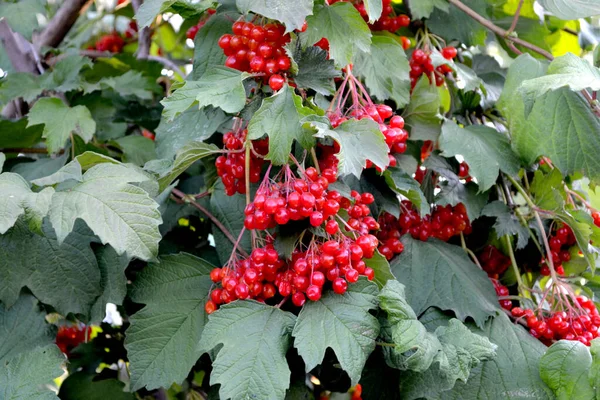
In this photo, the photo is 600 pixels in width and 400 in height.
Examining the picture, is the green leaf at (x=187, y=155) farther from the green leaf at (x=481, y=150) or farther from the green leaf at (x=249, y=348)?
the green leaf at (x=481, y=150)

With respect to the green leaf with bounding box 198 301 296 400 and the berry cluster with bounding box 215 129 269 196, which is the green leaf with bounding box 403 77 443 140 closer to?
the berry cluster with bounding box 215 129 269 196

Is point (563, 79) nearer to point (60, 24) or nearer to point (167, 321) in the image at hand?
point (167, 321)

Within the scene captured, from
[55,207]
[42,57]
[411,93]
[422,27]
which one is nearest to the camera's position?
[55,207]

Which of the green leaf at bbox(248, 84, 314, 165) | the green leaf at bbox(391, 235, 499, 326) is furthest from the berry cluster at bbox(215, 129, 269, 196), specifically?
the green leaf at bbox(391, 235, 499, 326)

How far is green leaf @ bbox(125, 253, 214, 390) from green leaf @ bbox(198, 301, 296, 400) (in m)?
0.10

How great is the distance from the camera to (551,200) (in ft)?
4.28

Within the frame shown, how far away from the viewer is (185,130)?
50.7 inches

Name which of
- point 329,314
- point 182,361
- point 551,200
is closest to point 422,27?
point 551,200

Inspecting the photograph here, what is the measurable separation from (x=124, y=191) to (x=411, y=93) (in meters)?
0.64

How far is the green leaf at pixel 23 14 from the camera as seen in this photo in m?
1.44

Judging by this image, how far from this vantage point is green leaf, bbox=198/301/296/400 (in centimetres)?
95

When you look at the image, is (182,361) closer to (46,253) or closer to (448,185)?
(46,253)

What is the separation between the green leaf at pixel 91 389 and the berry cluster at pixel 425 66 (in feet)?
2.93

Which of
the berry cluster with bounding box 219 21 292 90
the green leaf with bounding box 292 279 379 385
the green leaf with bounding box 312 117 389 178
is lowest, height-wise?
the green leaf with bounding box 292 279 379 385
